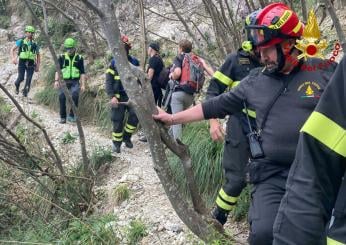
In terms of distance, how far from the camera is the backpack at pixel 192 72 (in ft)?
24.7

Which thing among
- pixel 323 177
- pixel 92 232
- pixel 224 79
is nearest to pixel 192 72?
pixel 224 79

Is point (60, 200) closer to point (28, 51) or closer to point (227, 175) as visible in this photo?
point (227, 175)

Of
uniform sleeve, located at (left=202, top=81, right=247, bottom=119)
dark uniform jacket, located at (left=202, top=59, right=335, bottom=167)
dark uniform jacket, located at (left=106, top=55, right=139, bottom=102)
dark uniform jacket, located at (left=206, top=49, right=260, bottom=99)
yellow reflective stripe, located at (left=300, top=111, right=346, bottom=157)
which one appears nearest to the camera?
yellow reflective stripe, located at (left=300, top=111, right=346, bottom=157)

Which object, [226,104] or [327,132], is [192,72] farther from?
[327,132]

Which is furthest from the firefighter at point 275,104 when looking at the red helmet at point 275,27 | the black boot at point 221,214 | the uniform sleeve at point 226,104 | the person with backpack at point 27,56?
the person with backpack at point 27,56

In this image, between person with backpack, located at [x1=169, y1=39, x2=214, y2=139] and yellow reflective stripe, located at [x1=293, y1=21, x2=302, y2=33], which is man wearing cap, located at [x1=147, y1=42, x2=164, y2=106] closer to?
person with backpack, located at [x1=169, y1=39, x2=214, y2=139]

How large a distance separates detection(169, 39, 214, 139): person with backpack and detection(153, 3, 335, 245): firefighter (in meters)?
4.08

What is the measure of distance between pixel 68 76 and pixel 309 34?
7.93 m

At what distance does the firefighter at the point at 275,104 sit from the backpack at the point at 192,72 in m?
4.19

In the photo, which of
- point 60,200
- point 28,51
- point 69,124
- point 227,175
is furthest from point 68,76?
point 227,175

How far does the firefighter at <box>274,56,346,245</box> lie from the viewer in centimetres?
160

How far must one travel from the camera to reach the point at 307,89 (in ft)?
10.3

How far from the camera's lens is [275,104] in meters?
3.18

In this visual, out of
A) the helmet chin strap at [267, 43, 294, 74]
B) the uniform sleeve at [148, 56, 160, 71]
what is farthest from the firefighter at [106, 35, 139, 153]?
the helmet chin strap at [267, 43, 294, 74]
